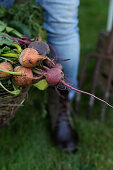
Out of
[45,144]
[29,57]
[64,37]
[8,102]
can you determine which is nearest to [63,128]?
[45,144]

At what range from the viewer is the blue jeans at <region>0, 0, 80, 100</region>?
1253 mm

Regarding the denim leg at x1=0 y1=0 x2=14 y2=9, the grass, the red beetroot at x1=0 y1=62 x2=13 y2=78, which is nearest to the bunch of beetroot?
the red beetroot at x1=0 y1=62 x2=13 y2=78

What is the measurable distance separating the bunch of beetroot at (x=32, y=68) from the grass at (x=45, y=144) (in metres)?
0.21

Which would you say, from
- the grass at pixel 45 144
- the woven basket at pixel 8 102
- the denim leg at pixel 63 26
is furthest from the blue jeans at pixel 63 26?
the woven basket at pixel 8 102

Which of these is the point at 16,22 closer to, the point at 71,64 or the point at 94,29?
the point at 71,64

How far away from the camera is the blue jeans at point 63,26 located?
4.11ft

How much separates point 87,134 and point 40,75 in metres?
0.95

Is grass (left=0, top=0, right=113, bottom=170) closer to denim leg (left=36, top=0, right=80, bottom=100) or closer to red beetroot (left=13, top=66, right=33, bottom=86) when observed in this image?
red beetroot (left=13, top=66, right=33, bottom=86)

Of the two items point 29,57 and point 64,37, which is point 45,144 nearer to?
point 64,37

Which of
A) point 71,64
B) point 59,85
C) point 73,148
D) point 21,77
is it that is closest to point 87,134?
point 73,148

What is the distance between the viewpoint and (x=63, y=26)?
1.30m

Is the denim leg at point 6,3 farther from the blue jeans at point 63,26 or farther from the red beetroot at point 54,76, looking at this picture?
the red beetroot at point 54,76

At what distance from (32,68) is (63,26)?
1.80 feet

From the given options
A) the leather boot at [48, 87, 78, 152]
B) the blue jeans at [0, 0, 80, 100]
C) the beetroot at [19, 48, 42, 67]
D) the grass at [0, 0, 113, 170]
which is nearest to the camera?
the beetroot at [19, 48, 42, 67]
